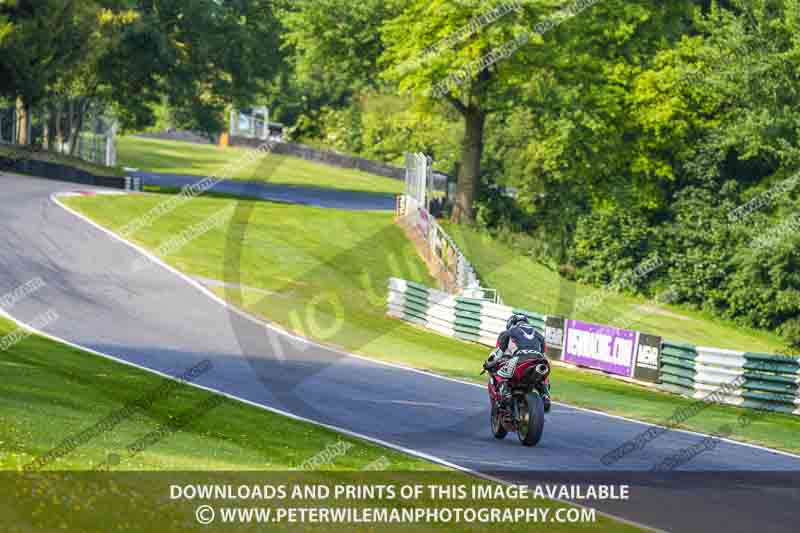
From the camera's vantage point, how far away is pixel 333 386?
21.8m

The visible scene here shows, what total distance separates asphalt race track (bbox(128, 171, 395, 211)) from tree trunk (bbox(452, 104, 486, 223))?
19.2 feet

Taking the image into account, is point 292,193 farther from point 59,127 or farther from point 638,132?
point 638,132

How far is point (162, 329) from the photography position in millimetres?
26734

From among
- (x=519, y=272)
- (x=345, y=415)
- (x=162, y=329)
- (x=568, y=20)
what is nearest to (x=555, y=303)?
(x=519, y=272)


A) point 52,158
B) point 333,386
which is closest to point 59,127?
point 52,158

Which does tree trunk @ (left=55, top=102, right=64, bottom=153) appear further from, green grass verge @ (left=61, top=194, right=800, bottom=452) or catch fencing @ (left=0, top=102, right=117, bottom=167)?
green grass verge @ (left=61, top=194, right=800, bottom=452)

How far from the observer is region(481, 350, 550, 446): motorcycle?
1598 cm

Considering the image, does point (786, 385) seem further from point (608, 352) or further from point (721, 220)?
point (721, 220)

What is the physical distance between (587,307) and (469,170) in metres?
7.93

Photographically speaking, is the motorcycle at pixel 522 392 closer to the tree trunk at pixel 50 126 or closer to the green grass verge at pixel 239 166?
the tree trunk at pixel 50 126

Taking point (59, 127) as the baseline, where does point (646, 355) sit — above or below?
below

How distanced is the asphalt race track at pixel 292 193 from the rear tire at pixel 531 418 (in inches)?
1645

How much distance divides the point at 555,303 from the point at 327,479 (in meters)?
34.9

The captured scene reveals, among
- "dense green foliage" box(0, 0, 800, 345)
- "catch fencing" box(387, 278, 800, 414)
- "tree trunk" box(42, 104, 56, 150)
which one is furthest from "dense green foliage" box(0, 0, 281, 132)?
"catch fencing" box(387, 278, 800, 414)
